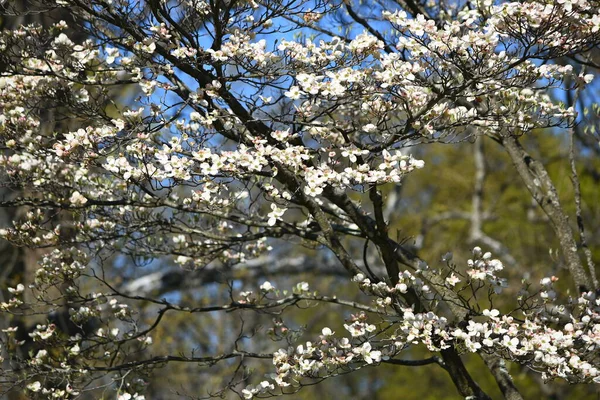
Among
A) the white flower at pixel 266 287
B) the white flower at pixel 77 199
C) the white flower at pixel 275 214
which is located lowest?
the white flower at pixel 275 214

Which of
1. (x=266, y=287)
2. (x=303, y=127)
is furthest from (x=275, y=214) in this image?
(x=266, y=287)

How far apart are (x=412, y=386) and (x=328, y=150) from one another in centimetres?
1357

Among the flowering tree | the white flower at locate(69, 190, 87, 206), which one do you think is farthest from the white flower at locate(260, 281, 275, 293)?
the white flower at locate(69, 190, 87, 206)

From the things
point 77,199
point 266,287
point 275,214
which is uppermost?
point 77,199

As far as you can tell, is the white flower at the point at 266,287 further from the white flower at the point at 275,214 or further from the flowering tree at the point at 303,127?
the white flower at the point at 275,214

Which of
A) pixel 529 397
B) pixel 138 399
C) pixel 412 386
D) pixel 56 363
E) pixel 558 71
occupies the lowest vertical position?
pixel 138 399

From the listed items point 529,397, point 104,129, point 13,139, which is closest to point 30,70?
point 13,139

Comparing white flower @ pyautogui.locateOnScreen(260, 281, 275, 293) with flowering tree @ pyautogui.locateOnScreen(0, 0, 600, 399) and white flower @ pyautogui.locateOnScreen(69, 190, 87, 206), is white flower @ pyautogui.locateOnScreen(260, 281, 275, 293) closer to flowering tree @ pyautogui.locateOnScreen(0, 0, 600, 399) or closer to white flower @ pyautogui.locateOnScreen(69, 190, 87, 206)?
flowering tree @ pyautogui.locateOnScreen(0, 0, 600, 399)

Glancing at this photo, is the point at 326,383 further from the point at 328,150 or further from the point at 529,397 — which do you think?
the point at 328,150

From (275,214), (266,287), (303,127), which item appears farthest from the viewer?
(266,287)

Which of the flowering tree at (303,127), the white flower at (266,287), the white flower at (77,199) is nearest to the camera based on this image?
the flowering tree at (303,127)

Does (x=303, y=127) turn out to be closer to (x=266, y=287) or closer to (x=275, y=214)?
(x=275, y=214)

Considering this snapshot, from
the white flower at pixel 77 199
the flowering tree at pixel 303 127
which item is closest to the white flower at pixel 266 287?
the flowering tree at pixel 303 127

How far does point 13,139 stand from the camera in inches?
141
